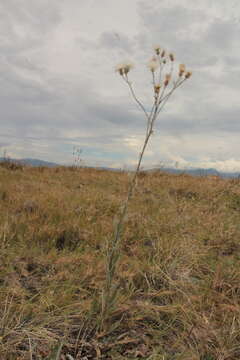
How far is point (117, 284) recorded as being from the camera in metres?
2.05

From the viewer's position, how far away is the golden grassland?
191 cm

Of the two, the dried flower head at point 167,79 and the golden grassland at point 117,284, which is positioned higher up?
the dried flower head at point 167,79

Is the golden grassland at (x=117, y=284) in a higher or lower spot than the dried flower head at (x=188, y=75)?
lower

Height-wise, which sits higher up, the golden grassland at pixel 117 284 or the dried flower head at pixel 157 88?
the dried flower head at pixel 157 88

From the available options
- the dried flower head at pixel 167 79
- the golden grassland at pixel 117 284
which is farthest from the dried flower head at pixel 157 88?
the golden grassland at pixel 117 284

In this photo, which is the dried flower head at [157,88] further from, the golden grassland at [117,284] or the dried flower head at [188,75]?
the golden grassland at [117,284]

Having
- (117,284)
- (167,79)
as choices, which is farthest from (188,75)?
(117,284)

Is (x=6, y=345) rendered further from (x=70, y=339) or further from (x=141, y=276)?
(x=141, y=276)

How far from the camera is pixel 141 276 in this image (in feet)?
9.00

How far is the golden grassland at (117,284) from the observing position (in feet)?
6.28

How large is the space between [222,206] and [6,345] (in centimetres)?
461

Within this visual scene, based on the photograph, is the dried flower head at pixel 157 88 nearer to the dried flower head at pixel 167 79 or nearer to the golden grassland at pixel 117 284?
the dried flower head at pixel 167 79

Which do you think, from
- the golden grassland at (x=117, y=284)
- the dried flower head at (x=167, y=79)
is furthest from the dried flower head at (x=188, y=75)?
the golden grassland at (x=117, y=284)

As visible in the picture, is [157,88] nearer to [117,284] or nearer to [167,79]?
Result: [167,79]
